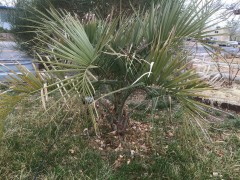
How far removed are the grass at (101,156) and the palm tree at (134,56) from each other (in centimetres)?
34

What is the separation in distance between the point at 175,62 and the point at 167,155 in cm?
121

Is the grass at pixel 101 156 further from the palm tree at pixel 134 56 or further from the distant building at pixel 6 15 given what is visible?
the distant building at pixel 6 15

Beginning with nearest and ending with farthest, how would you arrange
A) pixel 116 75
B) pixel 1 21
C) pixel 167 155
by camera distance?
pixel 116 75 < pixel 167 155 < pixel 1 21

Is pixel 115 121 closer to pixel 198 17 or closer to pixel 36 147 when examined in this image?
pixel 36 147

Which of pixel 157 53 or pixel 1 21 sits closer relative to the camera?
pixel 157 53

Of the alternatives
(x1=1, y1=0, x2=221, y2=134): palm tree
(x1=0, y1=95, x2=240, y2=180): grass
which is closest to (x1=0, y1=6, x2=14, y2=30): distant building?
(x1=0, y1=95, x2=240, y2=180): grass

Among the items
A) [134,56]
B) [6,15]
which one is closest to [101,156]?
[134,56]

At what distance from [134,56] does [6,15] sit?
16.5 ft

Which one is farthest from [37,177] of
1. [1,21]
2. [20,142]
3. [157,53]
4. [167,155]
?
[1,21]

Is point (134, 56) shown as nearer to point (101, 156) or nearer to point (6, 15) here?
point (101, 156)

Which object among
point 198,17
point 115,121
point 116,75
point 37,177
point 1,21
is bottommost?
point 37,177

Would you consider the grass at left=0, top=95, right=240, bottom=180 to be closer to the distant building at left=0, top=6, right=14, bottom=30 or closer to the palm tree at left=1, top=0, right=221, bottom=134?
the palm tree at left=1, top=0, right=221, bottom=134

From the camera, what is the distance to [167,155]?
266 cm

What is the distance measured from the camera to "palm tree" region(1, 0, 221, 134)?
187 centimetres
